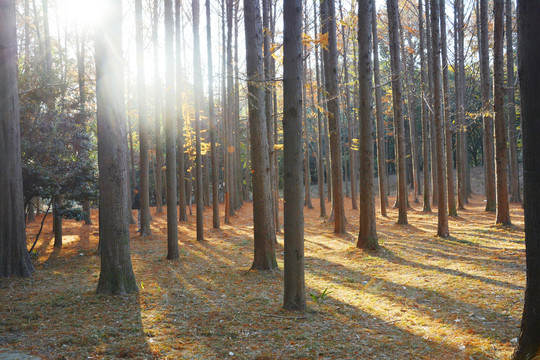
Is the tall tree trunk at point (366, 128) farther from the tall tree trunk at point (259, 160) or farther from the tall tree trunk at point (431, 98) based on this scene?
the tall tree trunk at point (431, 98)

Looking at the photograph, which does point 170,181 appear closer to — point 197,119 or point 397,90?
point 197,119

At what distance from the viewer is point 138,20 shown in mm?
11516

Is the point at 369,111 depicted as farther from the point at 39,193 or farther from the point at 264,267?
the point at 39,193

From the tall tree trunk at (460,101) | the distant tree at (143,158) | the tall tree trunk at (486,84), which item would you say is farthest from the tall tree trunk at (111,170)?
the tall tree trunk at (460,101)

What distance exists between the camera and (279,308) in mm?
5781

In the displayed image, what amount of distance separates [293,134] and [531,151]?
285 centimetres

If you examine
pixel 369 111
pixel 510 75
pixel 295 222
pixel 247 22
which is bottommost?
pixel 295 222

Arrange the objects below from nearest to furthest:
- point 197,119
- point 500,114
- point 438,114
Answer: point 438,114, point 500,114, point 197,119

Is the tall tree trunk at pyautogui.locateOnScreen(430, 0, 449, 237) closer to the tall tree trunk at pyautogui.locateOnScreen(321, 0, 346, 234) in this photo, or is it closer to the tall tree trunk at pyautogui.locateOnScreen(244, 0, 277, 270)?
the tall tree trunk at pyautogui.locateOnScreen(321, 0, 346, 234)

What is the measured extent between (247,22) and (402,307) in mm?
6264

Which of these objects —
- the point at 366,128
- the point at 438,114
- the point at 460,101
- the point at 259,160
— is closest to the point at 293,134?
the point at 259,160

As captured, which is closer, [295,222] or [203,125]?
[295,222]

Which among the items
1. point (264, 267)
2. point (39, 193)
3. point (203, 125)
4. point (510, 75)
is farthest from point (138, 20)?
point (203, 125)

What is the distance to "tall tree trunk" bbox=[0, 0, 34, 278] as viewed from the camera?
8.19 metres
